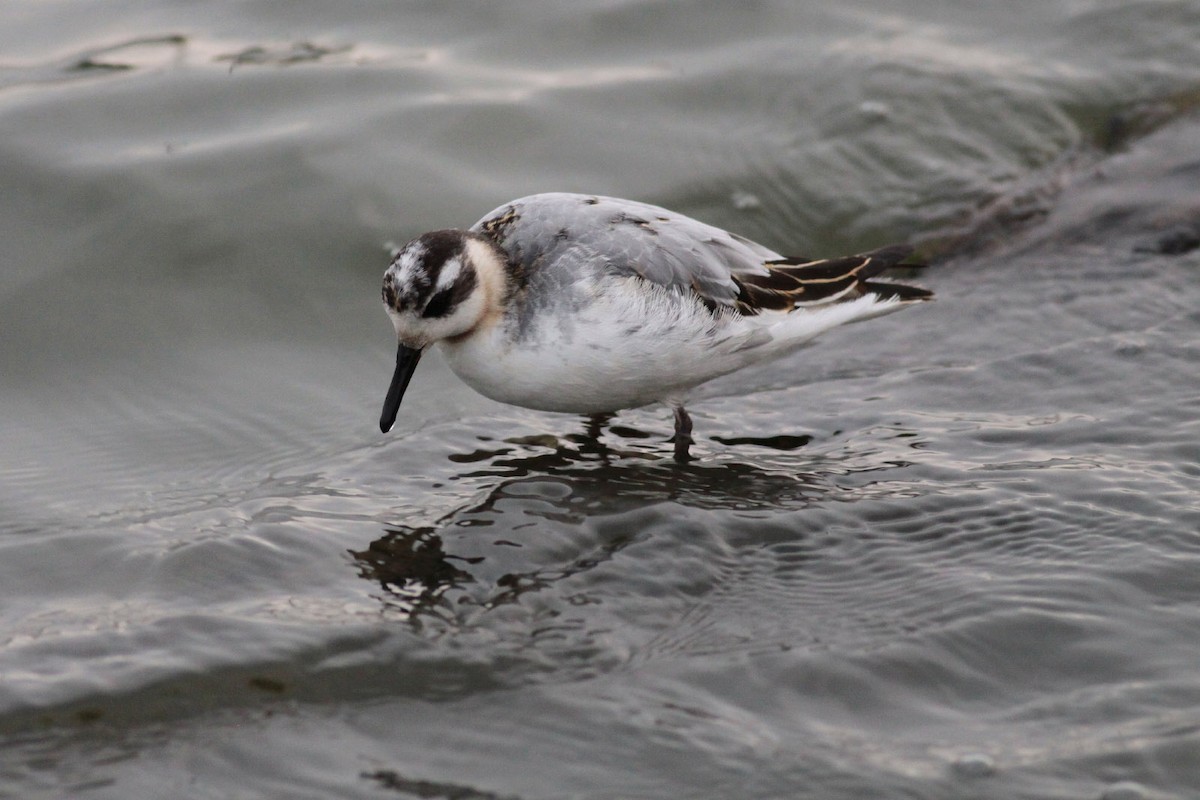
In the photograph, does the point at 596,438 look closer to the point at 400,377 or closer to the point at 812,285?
the point at 400,377

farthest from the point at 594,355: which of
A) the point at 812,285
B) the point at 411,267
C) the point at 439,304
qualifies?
the point at 812,285

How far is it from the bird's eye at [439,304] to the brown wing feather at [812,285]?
1668 millimetres

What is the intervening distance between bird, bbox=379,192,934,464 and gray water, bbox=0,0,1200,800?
52cm

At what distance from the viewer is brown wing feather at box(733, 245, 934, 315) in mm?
7746

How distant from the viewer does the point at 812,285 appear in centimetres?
802

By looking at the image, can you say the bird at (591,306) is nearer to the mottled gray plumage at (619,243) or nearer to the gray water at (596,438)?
the mottled gray plumage at (619,243)

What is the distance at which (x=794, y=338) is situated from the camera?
7957mm

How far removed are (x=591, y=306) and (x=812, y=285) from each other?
5.21 ft

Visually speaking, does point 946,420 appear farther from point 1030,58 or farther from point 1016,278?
point 1030,58

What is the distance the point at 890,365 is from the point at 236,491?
412 centimetres

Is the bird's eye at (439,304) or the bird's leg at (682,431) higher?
the bird's eye at (439,304)

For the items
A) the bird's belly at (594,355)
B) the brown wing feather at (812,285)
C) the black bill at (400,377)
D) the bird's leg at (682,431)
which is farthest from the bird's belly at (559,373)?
the brown wing feather at (812,285)

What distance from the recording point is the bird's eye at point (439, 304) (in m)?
6.93

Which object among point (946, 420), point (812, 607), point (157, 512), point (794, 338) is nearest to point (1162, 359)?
point (946, 420)
